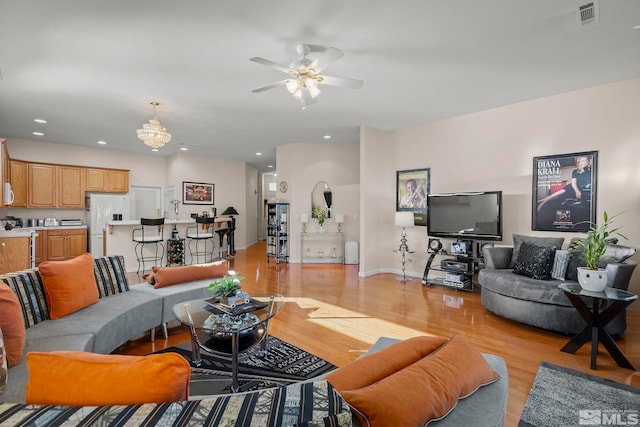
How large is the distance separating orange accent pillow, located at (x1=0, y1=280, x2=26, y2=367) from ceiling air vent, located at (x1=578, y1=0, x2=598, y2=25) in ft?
14.7

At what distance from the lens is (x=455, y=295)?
4.70 metres

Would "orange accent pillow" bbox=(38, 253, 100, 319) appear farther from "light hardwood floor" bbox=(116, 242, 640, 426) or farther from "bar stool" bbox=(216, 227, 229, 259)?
"bar stool" bbox=(216, 227, 229, 259)

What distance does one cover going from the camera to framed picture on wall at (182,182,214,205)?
8.48 meters

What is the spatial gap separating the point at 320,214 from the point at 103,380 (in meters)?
6.61

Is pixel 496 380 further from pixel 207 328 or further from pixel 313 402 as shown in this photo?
pixel 207 328

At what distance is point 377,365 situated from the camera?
1.11m

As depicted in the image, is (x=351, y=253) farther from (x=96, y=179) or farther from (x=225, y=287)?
Result: (x=96, y=179)

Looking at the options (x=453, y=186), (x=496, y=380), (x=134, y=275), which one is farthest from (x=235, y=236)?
(x=496, y=380)

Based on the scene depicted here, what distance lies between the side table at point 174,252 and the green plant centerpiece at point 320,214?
3.04 m

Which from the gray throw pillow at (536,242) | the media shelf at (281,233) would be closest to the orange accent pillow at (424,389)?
the gray throw pillow at (536,242)

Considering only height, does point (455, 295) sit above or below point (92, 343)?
below

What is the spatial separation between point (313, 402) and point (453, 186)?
536 centimetres

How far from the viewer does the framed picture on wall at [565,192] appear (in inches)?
163

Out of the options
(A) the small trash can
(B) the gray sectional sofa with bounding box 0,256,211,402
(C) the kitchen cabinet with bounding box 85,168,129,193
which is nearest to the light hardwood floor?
(B) the gray sectional sofa with bounding box 0,256,211,402
